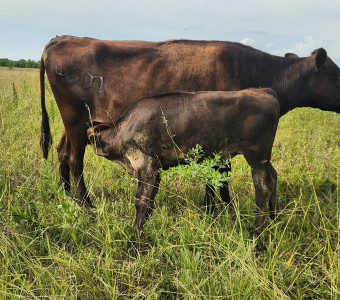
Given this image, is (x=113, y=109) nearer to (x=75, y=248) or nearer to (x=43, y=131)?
(x=43, y=131)

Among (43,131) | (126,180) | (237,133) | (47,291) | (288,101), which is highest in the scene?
(288,101)

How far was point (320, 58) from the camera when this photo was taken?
3.98 m

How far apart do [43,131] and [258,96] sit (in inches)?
116

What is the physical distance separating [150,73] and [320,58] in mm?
2217

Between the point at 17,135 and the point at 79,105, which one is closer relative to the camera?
the point at 79,105

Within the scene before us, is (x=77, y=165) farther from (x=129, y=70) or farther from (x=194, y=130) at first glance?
(x=194, y=130)

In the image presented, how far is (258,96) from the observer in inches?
115

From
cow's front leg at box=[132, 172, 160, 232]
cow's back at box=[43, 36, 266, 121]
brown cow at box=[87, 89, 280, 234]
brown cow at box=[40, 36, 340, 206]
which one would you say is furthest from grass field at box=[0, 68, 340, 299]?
cow's back at box=[43, 36, 266, 121]

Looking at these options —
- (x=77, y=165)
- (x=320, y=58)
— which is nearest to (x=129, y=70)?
(x=77, y=165)

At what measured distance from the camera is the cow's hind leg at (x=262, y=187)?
305 centimetres

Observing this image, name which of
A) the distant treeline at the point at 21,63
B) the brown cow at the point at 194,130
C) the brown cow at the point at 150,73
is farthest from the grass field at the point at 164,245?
the distant treeline at the point at 21,63

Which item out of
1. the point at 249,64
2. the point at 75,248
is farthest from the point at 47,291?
the point at 249,64

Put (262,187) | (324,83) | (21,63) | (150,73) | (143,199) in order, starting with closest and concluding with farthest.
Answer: (143,199)
(262,187)
(150,73)
(324,83)
(21,63)

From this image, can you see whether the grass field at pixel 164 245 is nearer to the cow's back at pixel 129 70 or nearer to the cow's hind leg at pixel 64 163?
the cow's hind leg at pixel 64 163
